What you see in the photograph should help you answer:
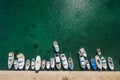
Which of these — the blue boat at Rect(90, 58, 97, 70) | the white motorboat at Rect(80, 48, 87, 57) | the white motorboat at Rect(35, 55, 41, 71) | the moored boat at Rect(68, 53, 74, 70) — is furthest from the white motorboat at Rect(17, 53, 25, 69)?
the blue boat at Rect(90, 58, 97, 70)

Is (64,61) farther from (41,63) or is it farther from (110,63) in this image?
(110,63)

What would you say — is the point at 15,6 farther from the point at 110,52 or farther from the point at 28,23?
the point at 110,52

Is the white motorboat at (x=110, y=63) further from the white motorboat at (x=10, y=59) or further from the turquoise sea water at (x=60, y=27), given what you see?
the white motorboat at (x=10, y=59)

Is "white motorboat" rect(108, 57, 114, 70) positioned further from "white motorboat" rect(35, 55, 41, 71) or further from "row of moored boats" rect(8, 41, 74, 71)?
"white motorboat" rect(35, 55, 41, 71)

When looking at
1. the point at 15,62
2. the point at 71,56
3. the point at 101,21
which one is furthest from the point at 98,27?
the point at 15,62

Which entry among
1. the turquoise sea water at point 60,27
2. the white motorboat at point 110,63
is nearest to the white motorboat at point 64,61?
the turquoise sea water at point 60,27

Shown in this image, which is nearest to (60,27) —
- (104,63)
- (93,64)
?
(93,64)
